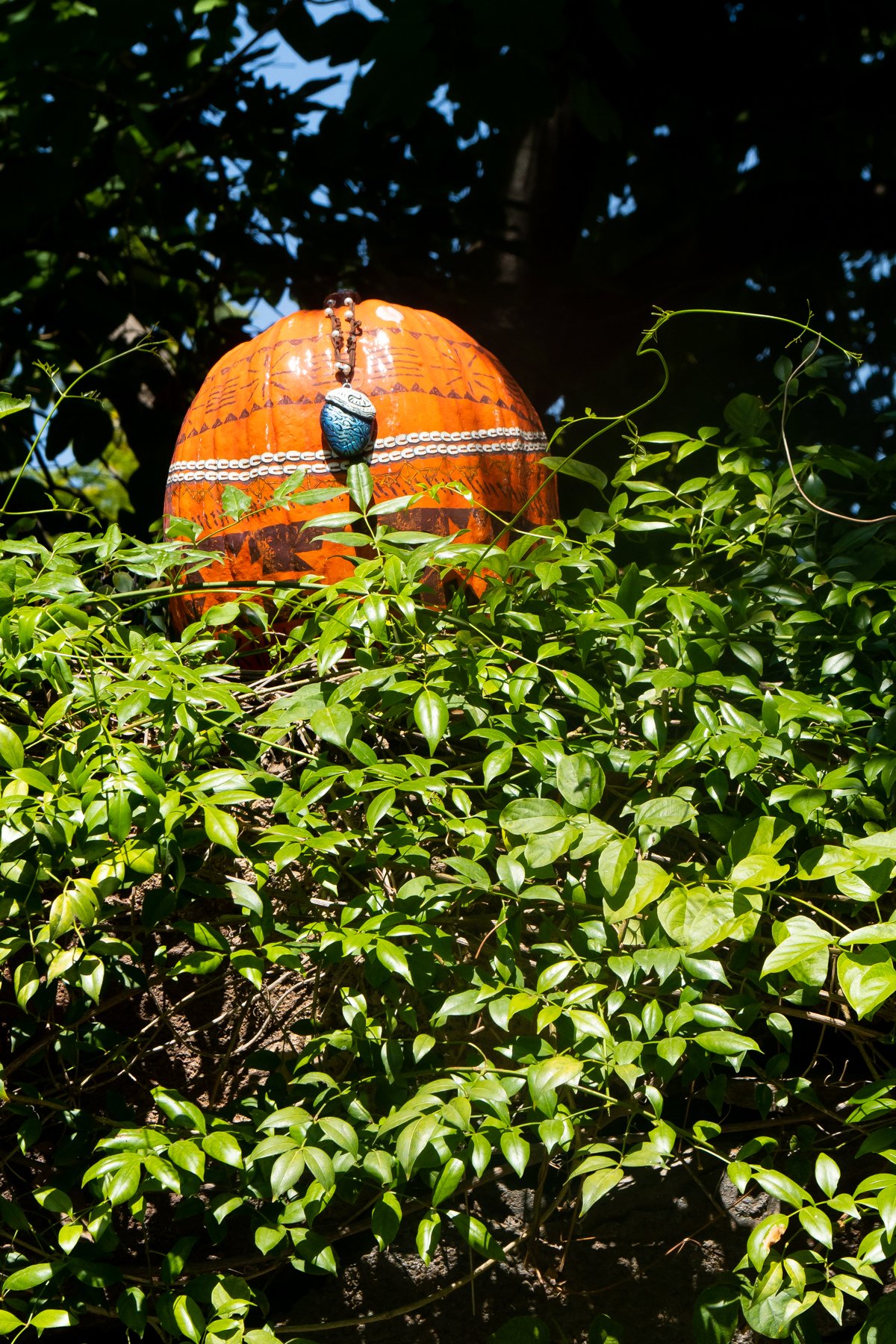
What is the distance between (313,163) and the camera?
3.62m

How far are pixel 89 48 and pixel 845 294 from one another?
2.64 m

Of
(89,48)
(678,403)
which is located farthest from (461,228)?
(89,48)

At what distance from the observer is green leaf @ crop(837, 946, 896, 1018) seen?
1.12 metres

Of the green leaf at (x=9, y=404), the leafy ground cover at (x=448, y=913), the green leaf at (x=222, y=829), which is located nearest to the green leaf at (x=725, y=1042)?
the leafy ground cover at (x=448, y=913)

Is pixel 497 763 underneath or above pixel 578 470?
underneath

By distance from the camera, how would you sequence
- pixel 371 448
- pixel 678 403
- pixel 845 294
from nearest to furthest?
pixel 371 448 → pixel 678 403 → pixel 845 294

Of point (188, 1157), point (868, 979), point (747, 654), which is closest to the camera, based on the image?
point (868, 979)

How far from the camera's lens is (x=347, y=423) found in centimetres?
188

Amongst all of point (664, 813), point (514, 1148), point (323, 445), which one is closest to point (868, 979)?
point (664, 813)

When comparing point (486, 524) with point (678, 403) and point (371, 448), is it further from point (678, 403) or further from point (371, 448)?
point (678, 403)

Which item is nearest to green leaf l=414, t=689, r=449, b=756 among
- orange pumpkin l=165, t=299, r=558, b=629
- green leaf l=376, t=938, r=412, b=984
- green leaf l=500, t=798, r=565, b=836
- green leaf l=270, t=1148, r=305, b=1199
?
green leaf l=500, t=798, r=565, b=836

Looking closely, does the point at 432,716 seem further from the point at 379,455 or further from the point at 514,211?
the point at 514,211

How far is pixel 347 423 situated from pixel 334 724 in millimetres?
690

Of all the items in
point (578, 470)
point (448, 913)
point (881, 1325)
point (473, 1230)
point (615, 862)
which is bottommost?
point (881, 1325)
